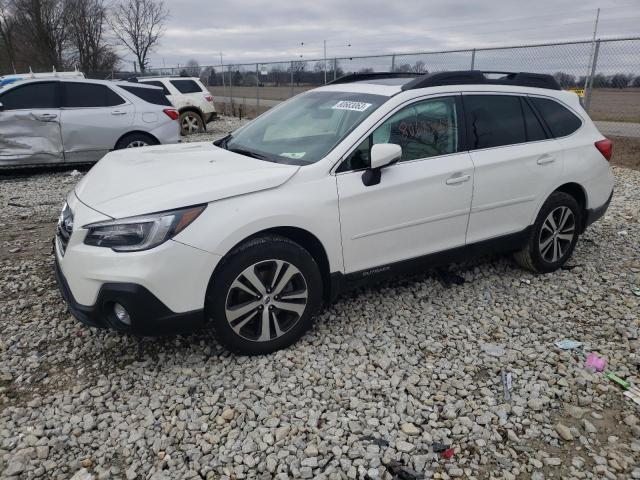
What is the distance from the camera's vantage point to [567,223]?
466 cm

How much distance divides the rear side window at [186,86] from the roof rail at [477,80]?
11521 millimetres

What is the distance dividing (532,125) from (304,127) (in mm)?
2023

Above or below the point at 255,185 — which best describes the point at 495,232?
below

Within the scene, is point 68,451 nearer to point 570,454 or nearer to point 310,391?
point 310,391

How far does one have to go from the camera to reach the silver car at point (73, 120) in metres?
8.23

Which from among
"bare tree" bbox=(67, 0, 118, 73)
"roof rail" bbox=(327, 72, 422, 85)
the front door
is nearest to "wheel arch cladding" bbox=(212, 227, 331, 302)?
the front door

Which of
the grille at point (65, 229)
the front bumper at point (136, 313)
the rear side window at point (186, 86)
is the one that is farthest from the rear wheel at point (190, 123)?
the front bumper at point (136, 313)

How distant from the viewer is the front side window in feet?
11.4

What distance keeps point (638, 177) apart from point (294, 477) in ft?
27.9

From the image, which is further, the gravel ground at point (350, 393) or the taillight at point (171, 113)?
the taillight at point (171, 113)

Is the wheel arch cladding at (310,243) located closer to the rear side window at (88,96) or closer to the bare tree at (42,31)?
the rear side window at (88,96)

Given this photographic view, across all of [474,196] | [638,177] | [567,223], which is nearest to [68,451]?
[474,196]

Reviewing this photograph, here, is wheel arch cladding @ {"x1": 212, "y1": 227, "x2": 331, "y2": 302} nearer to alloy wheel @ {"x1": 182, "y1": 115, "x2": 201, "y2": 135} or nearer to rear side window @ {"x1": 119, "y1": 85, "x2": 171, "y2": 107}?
rear side window @ {"x1": 119, "y1": 85, "x2": 171, "y2": 107}

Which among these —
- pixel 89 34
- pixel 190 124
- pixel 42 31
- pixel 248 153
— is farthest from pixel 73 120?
pixel 89 34
